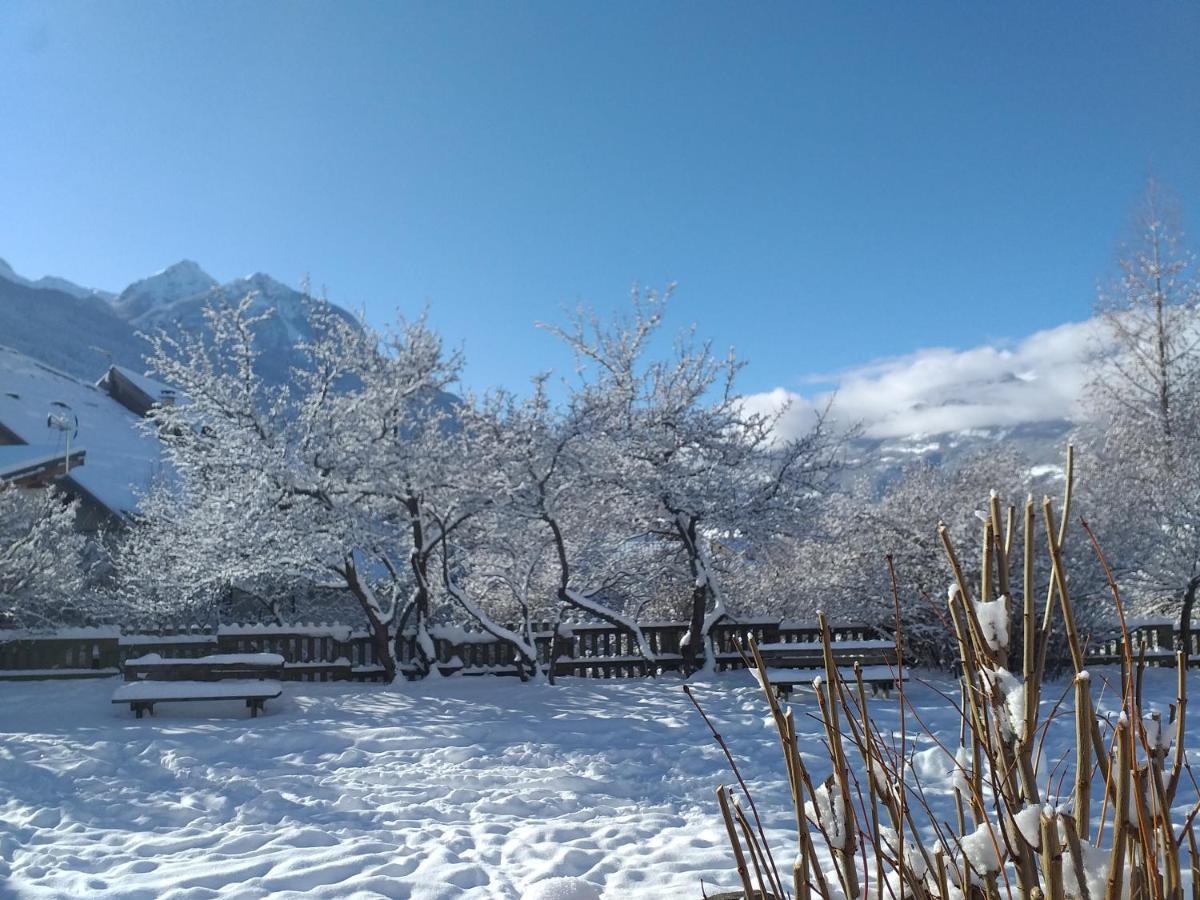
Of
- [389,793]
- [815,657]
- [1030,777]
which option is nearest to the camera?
[1030,777]

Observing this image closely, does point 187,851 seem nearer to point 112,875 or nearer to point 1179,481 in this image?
point 112,875

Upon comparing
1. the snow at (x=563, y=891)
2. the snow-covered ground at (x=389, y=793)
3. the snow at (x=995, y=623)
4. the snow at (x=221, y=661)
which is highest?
the snow at (x=995, y=623)

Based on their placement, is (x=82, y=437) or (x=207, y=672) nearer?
(x=207, y=672)

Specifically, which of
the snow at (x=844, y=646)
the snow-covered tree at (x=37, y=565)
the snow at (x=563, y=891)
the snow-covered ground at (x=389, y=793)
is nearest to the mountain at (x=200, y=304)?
the snow-covered tree at (x=37, y=565)

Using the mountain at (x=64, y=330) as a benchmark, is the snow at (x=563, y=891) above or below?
below

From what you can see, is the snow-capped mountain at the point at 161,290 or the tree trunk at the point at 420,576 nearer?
the tree trunk at the point at 420,576

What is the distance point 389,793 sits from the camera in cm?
538

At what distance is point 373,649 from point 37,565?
5.03 m

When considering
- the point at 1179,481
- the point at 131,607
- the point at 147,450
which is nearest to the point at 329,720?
the point at 131,607

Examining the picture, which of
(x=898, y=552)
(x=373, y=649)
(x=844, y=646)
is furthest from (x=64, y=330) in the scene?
(x=844, y=646)

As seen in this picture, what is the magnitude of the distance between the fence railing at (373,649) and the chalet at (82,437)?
3.19 meters

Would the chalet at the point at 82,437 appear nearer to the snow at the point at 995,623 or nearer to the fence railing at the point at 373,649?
the fence railing at the point at 373,649

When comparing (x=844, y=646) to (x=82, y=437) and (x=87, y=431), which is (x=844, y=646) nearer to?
(x=82, y=437)

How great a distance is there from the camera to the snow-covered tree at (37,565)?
10719 millimetres
